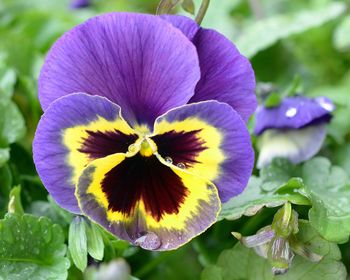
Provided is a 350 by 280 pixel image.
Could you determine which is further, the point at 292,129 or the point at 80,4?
the point at 80,4

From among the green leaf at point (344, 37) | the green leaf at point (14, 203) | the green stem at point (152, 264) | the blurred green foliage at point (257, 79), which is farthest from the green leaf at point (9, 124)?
the green leaf at point (344, 37)

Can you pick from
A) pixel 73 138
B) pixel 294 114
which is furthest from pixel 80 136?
pixel 294 114

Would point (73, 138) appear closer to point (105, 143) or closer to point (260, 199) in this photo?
point (105, 143)

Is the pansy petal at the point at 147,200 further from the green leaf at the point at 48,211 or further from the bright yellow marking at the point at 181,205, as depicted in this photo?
the green leaf at the point at 48,211

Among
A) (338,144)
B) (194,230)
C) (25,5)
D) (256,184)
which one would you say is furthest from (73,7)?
(194,230)

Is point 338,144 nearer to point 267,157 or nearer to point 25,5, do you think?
point 267,157
